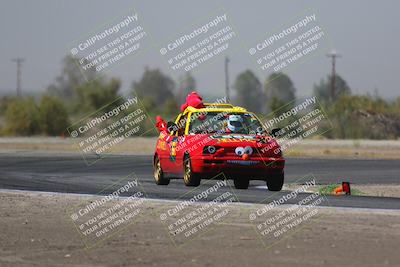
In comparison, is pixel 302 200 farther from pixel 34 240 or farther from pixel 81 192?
pixel 34 240

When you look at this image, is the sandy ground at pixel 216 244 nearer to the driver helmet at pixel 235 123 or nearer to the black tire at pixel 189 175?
the black tire at pixel 189 175

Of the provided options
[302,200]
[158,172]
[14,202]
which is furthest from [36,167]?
[302,200]

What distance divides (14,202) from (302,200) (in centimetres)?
531

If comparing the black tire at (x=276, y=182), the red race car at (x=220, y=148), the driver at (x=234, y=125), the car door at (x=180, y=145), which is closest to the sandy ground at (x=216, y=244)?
the red race car at (x=220, y=148)

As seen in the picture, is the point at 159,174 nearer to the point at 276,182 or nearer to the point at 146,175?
the point at 276,182

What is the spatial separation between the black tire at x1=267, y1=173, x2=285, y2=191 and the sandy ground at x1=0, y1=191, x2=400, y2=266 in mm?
3387

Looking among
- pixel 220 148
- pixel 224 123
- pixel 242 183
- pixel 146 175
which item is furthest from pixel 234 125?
pixel 146 175

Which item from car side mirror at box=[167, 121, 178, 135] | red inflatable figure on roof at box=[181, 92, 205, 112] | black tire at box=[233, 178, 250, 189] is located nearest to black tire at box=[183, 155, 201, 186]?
car side mirror at box=[167, 121, 178, 135]

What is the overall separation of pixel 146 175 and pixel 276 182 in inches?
302

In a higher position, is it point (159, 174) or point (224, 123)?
point (224, 123)

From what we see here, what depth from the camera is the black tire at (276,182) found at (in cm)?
1945

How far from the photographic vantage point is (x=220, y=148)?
18.9 metres

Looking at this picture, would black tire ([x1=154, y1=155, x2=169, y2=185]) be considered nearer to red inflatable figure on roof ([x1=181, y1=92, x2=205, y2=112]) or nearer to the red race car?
the red race car

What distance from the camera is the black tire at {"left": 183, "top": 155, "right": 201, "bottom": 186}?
755 inches
